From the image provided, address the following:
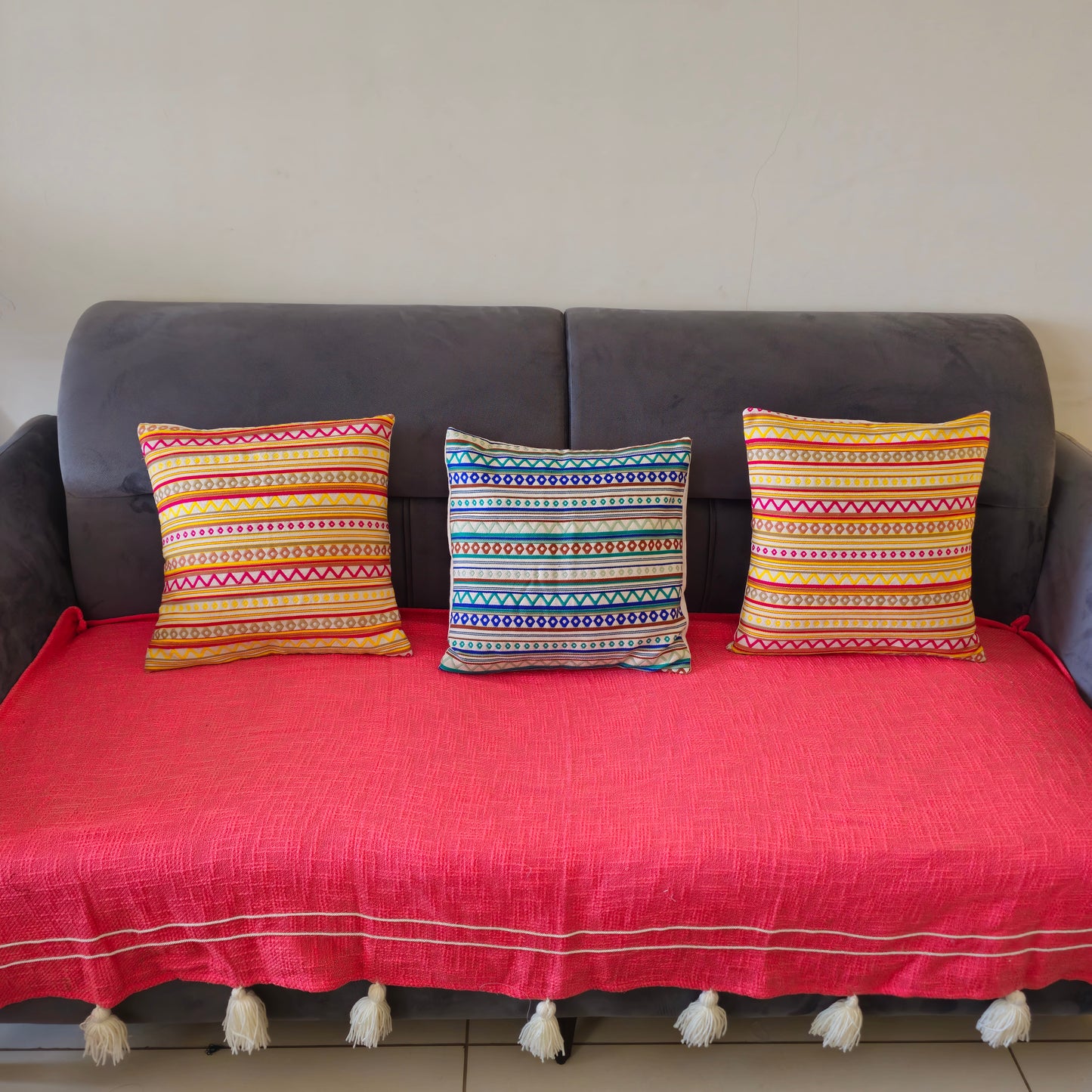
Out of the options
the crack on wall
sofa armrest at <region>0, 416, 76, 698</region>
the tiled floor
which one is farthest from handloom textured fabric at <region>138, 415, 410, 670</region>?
the crack on wall

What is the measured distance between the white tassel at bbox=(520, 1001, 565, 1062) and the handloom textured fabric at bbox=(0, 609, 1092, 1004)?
3cm

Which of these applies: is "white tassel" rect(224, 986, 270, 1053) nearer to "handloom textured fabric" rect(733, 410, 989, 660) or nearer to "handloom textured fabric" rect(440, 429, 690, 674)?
"handloom textured fabric" rect(440, 429, 690, 674)

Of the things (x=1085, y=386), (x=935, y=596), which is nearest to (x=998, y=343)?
(x=1085, y=386)

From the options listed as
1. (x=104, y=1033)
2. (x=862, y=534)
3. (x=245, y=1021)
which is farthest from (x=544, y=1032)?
(x=862, y=534)

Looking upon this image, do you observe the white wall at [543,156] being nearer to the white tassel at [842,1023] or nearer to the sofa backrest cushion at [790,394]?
the sofa backrest cushion at [790,394]

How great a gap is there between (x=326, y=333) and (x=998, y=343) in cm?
118

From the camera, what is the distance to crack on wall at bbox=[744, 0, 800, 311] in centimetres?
157

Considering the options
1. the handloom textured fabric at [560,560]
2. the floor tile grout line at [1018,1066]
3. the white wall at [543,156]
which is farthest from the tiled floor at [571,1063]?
the white wall at [543,156]

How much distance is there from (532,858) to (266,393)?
878mm

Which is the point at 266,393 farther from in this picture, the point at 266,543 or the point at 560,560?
the point at 560,560

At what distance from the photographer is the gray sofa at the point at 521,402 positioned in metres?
1.49

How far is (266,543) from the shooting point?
139cm

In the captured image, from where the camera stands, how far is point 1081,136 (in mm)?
1643

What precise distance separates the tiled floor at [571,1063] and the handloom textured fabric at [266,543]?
1.82ft
